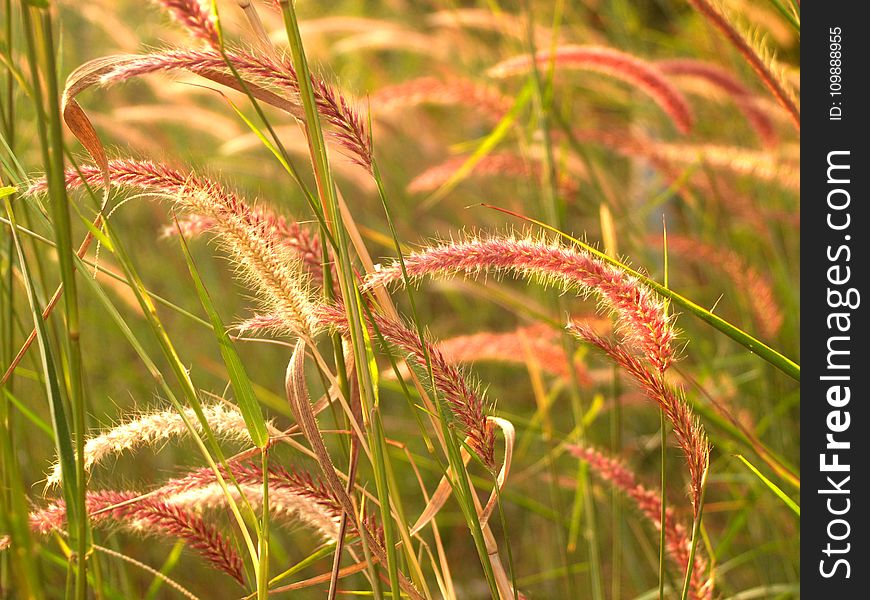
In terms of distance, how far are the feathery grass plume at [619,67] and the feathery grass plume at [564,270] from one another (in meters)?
0.60

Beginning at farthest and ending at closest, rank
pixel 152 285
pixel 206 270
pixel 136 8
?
pixel 136 8, pixel 152 285, pixel 206 270

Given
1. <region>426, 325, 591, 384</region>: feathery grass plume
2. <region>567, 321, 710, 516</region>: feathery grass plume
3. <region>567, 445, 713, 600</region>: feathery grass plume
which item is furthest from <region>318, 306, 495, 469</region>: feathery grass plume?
<region>426, 325, 591, 384</region>: feathery grass plume

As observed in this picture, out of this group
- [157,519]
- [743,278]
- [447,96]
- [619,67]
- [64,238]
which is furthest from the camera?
[743,278]

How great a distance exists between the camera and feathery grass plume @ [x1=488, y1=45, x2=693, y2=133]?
1.22 m

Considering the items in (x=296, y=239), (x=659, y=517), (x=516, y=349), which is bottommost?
(x=659, y=517)

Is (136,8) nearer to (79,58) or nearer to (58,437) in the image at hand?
(79,58)

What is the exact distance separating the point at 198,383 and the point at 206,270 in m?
0.42

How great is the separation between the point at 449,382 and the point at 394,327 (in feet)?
0.22

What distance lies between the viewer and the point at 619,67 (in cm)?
127

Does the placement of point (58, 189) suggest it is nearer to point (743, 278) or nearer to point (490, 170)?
point (490, 170)

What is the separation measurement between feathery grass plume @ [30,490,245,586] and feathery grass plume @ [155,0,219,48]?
41cm

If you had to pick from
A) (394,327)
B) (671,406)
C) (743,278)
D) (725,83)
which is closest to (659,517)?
(671,406)
